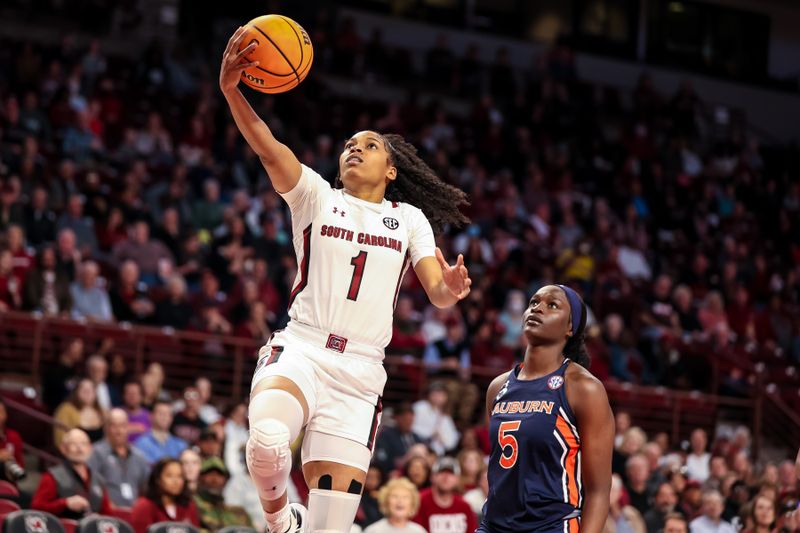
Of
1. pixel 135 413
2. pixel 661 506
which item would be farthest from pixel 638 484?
pixel 135 413

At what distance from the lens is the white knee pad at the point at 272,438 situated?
518cm

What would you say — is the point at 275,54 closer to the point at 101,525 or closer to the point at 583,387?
the point at 583,387

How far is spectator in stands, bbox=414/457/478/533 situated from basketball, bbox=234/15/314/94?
529cm

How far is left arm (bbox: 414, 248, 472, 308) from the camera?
577 cm

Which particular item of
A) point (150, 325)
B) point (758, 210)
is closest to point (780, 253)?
point (758, 210)

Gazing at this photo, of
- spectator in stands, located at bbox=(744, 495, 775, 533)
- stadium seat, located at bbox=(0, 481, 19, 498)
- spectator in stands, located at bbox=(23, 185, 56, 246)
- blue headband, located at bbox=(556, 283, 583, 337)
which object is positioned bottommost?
stadium seat, located at bbox=(0, 481, 19, 498)

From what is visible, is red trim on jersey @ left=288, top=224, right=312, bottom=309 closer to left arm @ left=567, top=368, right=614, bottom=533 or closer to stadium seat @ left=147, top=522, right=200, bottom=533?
left arm @ left=567, top=368, right=614, bottom=533

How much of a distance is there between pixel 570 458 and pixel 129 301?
29.0 ft

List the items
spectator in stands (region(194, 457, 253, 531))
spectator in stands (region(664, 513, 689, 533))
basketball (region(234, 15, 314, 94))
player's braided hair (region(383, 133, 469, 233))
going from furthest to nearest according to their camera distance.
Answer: spectator in stands (region(664, 513, 689, 533)) < spectator in stands (region(194, 457, 253, 531)) < player's braided hair (region(383, 133, 469, 233)) < basketball (region(234, 15, 314, 94))

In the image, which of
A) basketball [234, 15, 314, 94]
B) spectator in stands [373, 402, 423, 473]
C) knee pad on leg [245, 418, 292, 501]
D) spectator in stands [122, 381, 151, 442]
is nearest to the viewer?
knee pad on leg [245, 418, 292, 501]

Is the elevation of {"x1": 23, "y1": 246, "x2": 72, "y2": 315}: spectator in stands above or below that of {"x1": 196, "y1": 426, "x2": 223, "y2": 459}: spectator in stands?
above

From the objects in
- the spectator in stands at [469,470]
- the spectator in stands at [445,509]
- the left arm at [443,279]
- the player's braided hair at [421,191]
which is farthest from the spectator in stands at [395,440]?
the left arm at [443,279]

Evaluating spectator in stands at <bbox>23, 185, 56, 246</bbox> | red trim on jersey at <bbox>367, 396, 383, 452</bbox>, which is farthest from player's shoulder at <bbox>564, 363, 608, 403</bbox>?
spectator in stands at <bbox>23, 185, 56, 246</bbox>

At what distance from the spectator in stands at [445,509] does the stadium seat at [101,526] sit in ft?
9.67
